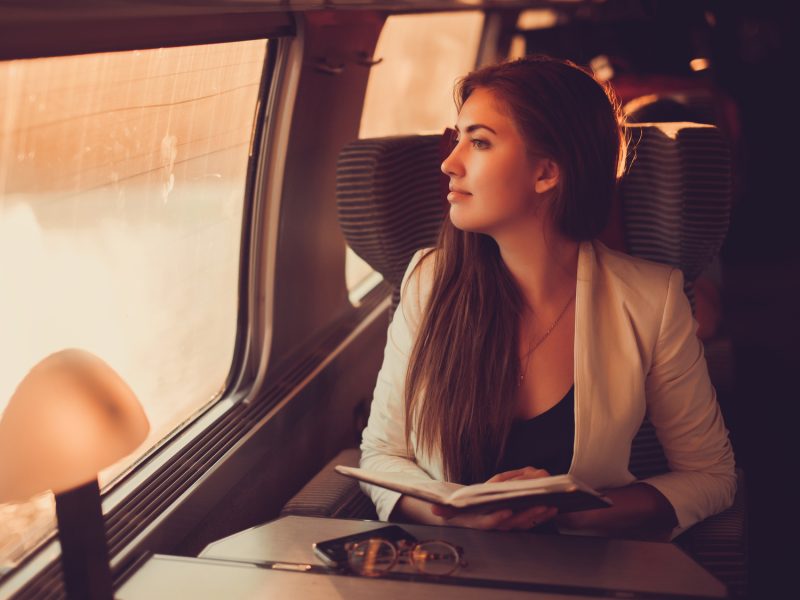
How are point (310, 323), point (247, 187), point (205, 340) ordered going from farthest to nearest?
point (310, 323) < point (247, 187) < point (205, 340)

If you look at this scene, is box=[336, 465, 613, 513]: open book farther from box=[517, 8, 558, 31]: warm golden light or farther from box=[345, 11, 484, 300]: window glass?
box=[517, 8, 558, 31]: warm golden light

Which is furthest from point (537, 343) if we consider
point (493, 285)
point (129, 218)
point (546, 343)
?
point (129, 218)

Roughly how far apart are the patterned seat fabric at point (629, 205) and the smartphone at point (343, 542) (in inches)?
14.4

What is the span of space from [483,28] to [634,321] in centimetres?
407

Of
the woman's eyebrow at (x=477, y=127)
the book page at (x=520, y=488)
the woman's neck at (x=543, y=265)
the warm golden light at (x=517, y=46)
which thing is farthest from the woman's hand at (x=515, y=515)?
the warm golden light at (x=517, y=46)

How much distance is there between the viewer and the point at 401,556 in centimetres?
132

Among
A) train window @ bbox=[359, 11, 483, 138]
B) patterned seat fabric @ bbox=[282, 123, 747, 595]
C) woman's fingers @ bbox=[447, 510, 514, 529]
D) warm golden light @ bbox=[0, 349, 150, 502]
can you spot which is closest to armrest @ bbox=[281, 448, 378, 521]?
patterned seat fabric @ bbox=[282, 123, 747, 595]

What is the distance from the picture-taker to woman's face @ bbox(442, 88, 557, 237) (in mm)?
1660

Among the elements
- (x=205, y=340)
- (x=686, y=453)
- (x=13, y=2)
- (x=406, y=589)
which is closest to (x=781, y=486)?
(x=686, y=453)

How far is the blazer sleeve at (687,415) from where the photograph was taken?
5.51 feet

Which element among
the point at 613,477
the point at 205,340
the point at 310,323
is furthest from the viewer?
the point at 310,323

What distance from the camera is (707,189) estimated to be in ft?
6.18

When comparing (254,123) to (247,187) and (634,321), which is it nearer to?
(247,187)

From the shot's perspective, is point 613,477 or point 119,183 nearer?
point 613,477
